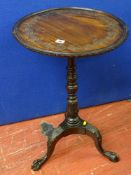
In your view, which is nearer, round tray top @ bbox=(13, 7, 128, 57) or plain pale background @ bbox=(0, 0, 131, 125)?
round tray top @ bbox=(13, 7, 128, 57)

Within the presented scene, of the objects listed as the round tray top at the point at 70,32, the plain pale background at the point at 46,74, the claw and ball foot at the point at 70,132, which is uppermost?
the round tray top at the point at 70,32

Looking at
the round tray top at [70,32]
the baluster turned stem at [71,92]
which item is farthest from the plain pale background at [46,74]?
the baluster turned stem at [71,92]

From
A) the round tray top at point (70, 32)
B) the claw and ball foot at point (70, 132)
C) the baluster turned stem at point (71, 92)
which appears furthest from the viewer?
the claw and ball foot at point (70, 132)

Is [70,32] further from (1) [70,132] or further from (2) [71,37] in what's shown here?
(1) [70,132]

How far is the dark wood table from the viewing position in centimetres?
132

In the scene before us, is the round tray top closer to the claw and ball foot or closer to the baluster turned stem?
the baluster turned stem

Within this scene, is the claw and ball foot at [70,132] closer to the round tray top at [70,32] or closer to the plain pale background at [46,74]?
the plain pale background at [46,74]

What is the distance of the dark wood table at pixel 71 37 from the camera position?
1.32 meters

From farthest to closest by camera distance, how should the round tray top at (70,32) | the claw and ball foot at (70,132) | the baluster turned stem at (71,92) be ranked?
the claw and ball foot at (70,132) < the baluster turned stem at (71,92) < the round tray top at (70,32)

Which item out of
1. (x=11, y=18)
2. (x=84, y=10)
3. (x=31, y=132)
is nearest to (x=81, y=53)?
A: (x=84, y=10)

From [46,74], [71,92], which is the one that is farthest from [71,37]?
[46,74]

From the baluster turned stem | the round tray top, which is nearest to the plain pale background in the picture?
the round tray top

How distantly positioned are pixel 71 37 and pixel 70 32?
60mm

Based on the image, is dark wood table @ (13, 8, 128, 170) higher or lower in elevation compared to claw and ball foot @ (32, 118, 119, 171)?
higher
